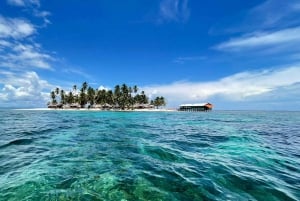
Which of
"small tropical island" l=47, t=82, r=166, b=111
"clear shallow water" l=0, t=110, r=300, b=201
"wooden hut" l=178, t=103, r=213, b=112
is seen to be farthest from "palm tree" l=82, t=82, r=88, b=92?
"clear shallow water" l=0, t=110, r=300, b=201

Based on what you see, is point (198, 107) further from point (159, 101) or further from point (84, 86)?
point (84, 86)

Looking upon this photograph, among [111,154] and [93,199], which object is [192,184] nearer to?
[93,199]

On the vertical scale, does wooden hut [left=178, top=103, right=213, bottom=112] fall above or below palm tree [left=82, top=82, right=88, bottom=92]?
below

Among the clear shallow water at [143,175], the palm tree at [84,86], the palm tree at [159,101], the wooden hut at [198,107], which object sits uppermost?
the palm tree at [84,86]

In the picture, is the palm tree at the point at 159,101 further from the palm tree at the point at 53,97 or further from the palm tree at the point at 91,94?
the palm tree at the point at 53,97

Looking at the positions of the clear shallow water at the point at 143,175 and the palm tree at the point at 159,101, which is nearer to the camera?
the clear shallow water at the point at 143,175

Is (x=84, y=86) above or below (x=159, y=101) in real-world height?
above

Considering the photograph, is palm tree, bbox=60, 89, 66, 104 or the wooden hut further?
palm tree, bbox=60, 89, 66, 104

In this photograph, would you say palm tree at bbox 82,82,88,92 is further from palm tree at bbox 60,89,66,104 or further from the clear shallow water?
the clear shallow water

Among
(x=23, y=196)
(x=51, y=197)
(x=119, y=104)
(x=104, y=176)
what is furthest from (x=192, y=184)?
(x=119, y=104)

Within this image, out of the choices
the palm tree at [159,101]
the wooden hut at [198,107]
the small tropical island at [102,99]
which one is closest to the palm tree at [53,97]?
the small tropical island at [102,99]

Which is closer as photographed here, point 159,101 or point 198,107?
point 198,107

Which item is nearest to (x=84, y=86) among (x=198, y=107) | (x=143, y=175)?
(x=198, y=107)

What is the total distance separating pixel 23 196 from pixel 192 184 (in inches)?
221
